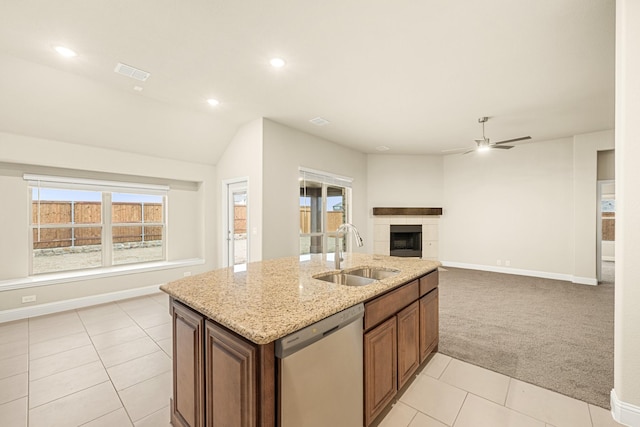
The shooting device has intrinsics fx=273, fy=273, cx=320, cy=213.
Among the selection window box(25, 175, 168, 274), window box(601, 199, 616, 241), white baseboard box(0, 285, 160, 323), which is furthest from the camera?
window box(601, 199, 616, 241)

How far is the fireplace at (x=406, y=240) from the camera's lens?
7176 mm

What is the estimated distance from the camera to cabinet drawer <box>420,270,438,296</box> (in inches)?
93.7

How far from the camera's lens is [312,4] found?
208cm

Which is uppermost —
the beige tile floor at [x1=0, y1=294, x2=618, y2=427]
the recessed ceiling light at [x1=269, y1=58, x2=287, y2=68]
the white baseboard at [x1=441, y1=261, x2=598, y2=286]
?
the recessed ceiling light at [x1=269, y1=58, x2=287, y2=68]

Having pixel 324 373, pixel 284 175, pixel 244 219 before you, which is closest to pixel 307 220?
pixel 284 175

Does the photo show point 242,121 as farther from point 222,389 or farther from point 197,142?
point 222,389

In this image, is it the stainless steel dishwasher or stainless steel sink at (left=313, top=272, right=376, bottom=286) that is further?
stainless steel sink at (left=313, top=272, right=376, bottom=286)

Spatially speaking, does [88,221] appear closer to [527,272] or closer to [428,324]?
[428,324]

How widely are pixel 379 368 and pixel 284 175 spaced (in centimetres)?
359

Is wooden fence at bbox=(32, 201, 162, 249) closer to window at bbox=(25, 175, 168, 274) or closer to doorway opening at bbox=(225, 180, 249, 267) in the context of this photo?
window at bbox=(25, 175, 168, 274)

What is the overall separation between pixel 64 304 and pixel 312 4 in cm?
500

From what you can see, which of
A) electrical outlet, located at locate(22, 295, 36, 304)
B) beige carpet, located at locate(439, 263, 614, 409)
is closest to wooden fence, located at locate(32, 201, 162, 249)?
electrical outlet, located at locate(22, 295, 36, 304)

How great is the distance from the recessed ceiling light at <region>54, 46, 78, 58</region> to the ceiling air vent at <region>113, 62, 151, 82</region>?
360 millimetres

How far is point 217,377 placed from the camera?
1350mm
